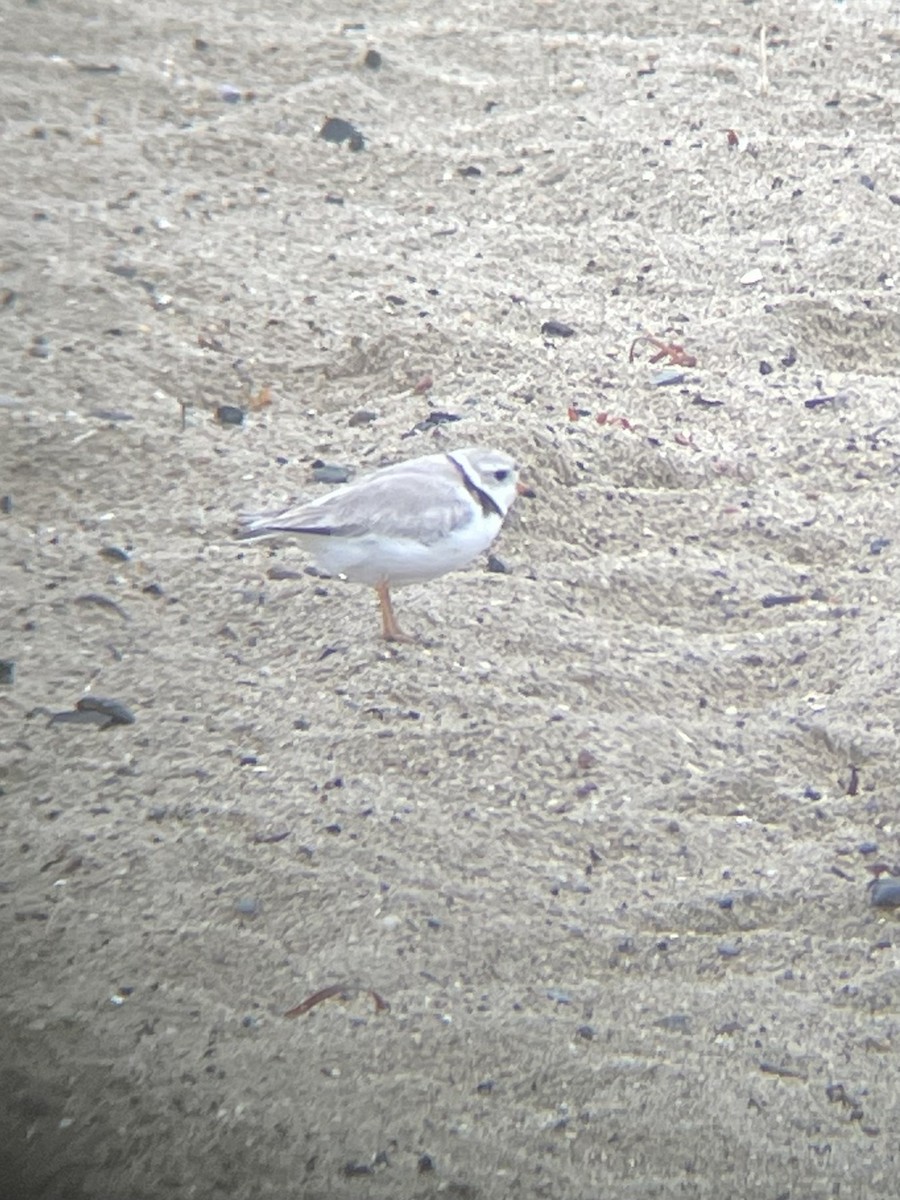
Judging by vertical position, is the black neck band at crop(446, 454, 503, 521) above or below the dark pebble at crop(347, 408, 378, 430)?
above

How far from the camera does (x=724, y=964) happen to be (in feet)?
8.62

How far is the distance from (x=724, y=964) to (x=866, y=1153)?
1.44 feet

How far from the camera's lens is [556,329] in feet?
13.5

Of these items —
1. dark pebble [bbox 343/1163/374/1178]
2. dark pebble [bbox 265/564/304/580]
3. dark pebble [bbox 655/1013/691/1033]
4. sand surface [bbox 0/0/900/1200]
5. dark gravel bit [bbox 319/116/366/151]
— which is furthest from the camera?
dark gravel bit [bbox 319/116/366/151]

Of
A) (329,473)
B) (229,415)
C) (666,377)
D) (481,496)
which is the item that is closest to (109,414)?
(229,415)

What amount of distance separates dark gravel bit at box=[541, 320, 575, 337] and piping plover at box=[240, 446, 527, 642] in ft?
2.94

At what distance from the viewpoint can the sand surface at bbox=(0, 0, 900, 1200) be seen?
91.0 inches

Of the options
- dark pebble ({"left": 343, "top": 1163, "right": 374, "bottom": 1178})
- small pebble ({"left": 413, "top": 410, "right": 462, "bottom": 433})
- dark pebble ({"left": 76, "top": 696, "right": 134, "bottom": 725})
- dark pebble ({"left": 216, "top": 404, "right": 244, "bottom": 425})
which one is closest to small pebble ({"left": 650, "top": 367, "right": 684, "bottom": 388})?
small pebble ({"left": 413, "top": 410, "right": 462, "bottom": 433})

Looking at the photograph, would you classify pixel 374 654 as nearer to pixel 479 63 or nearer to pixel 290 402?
pixel 290 402

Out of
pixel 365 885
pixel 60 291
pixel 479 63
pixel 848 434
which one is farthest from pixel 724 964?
pixel 479 63

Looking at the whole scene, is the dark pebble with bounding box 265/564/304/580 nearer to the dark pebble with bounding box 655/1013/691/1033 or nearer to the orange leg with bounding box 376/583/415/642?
the orange leg with bounding box 376/583/415/642

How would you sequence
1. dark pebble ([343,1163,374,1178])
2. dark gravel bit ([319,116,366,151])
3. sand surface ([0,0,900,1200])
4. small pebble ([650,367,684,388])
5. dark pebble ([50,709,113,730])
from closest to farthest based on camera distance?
dark pebble ([343,1163,374,1178]) → sand surface ([0,0,900,1200]) → dark pebble ([50,709,113,730]) → small pebble ([650,367,684,388]) → dark gravel bit ([319,116,366,151])

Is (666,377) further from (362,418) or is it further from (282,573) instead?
(282,573)

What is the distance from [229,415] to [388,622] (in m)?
0.86
